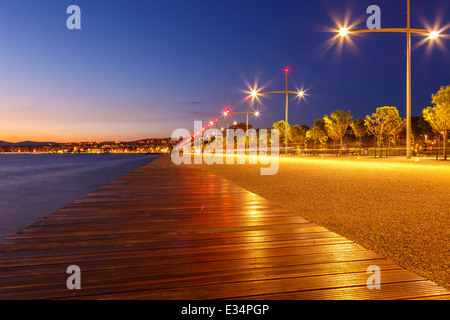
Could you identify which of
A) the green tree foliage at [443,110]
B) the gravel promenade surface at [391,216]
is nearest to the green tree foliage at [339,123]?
the green tree foliage at [443,110]

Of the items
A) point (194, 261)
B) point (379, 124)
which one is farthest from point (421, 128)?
point (194, 261)

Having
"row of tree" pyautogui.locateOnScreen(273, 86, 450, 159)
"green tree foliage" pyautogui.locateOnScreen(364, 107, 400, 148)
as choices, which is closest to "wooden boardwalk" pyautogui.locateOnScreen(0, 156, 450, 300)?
"row of tree" pyautogui.locateOnScreen(273, 86, 450, 159)

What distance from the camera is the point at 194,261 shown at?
3.31 metres

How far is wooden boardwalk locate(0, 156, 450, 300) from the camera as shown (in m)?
2.67

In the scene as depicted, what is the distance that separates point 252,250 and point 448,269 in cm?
218

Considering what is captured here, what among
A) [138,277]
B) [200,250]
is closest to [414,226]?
[200,250]

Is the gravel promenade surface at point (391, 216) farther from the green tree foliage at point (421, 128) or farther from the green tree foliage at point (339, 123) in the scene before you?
the green tree foliage at point (421, 128)

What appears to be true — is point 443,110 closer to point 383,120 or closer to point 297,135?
point 383,120

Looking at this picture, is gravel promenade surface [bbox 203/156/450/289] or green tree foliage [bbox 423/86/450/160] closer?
gravel promenade surface [bbox 203/156/450/289]

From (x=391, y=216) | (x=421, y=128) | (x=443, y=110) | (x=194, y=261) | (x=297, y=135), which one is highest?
(x=421, y=128)

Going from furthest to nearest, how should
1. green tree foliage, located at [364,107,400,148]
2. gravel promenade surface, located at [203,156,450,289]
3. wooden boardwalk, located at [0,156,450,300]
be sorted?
green tree foliage, located at [364,107,400,148] → gravel promenade surface, located at [203,156,450,289] → wooden boardwalk, located at [0,156,450,300]

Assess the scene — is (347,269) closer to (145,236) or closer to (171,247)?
(171,247)

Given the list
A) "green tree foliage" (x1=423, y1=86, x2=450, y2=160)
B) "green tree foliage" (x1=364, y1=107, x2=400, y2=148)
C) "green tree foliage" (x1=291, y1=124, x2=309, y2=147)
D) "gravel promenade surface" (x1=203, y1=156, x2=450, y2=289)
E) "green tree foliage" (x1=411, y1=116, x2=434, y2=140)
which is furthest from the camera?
"green tree foliage" (x1=411, y1=116, x2=434, y2=140)

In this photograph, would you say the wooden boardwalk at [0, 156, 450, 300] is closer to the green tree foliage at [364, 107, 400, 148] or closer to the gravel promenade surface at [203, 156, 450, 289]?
the gravel promenade surface at [203, 156, 450, 289]
